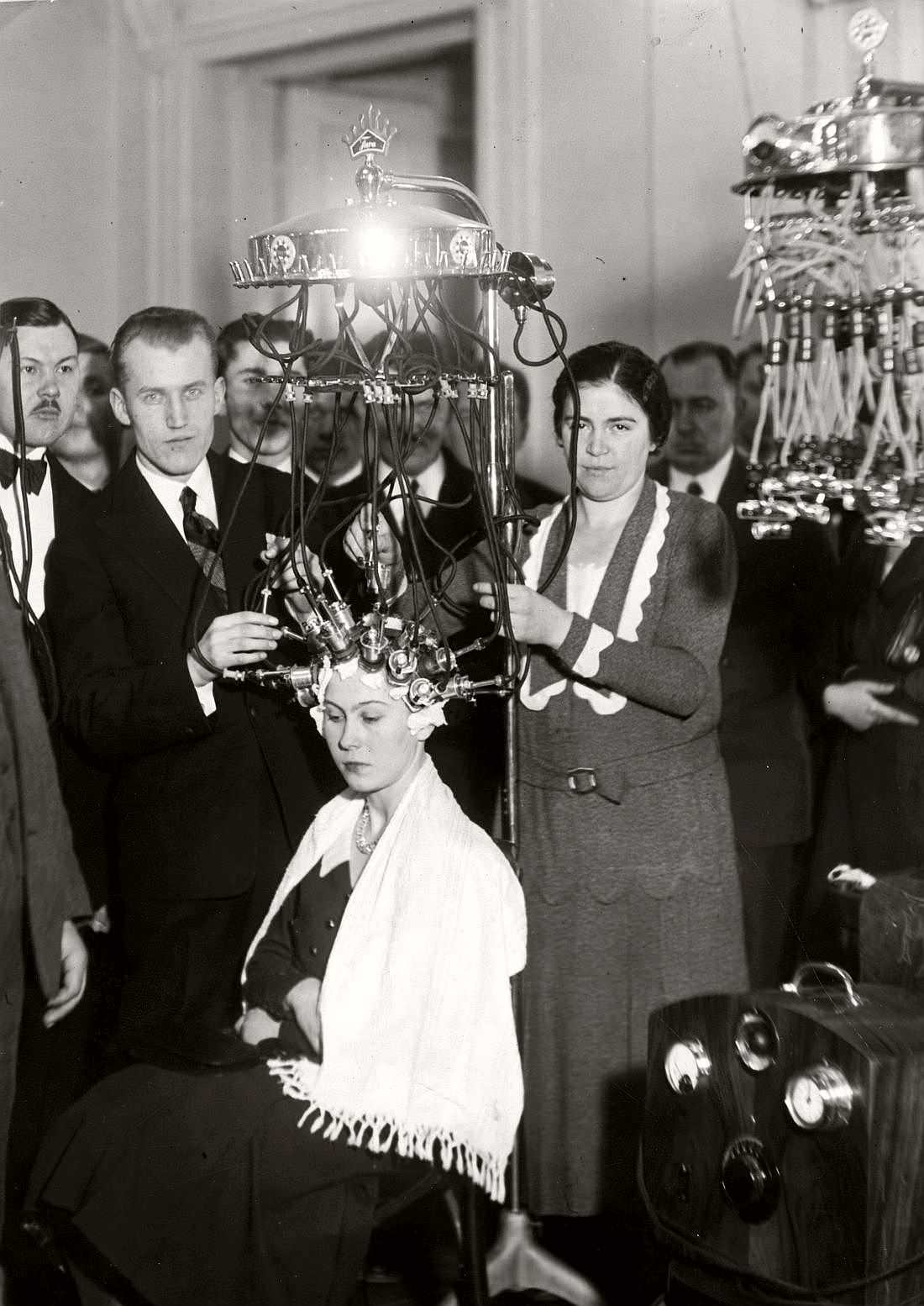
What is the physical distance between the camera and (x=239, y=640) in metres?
2.01

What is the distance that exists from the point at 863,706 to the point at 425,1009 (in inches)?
34.9

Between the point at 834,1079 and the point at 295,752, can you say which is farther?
the point at 295,752

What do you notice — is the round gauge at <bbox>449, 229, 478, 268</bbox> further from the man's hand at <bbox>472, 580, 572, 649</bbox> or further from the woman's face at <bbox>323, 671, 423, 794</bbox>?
the woman's face at <bbox>323, 671, 423, 794</bbox>

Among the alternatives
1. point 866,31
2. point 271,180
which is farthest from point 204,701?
point 866,31

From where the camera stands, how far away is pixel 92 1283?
6.03 ft

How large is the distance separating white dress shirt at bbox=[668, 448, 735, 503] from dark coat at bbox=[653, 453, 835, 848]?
24cm

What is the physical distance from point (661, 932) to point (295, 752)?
64 centimetres

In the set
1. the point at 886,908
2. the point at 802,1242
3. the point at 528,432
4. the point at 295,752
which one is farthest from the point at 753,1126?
the point at 528,432

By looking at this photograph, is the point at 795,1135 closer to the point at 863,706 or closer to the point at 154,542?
the point at 863,706

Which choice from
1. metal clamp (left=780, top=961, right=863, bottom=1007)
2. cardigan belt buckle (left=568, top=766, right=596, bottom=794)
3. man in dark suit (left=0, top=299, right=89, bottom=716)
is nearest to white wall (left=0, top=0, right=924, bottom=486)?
man in dark suit (left=0, top=299, right=89, bottom=716)

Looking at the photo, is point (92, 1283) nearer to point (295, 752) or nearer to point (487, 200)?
point (295, 752)

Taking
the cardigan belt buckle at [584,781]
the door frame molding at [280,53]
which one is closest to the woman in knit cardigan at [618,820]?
the cardigan belt buckle at [584,781]

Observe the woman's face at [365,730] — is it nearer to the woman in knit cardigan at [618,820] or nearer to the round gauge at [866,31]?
the woman in knit cardigan at [618,820]

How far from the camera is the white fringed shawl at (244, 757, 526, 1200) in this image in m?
1.82
